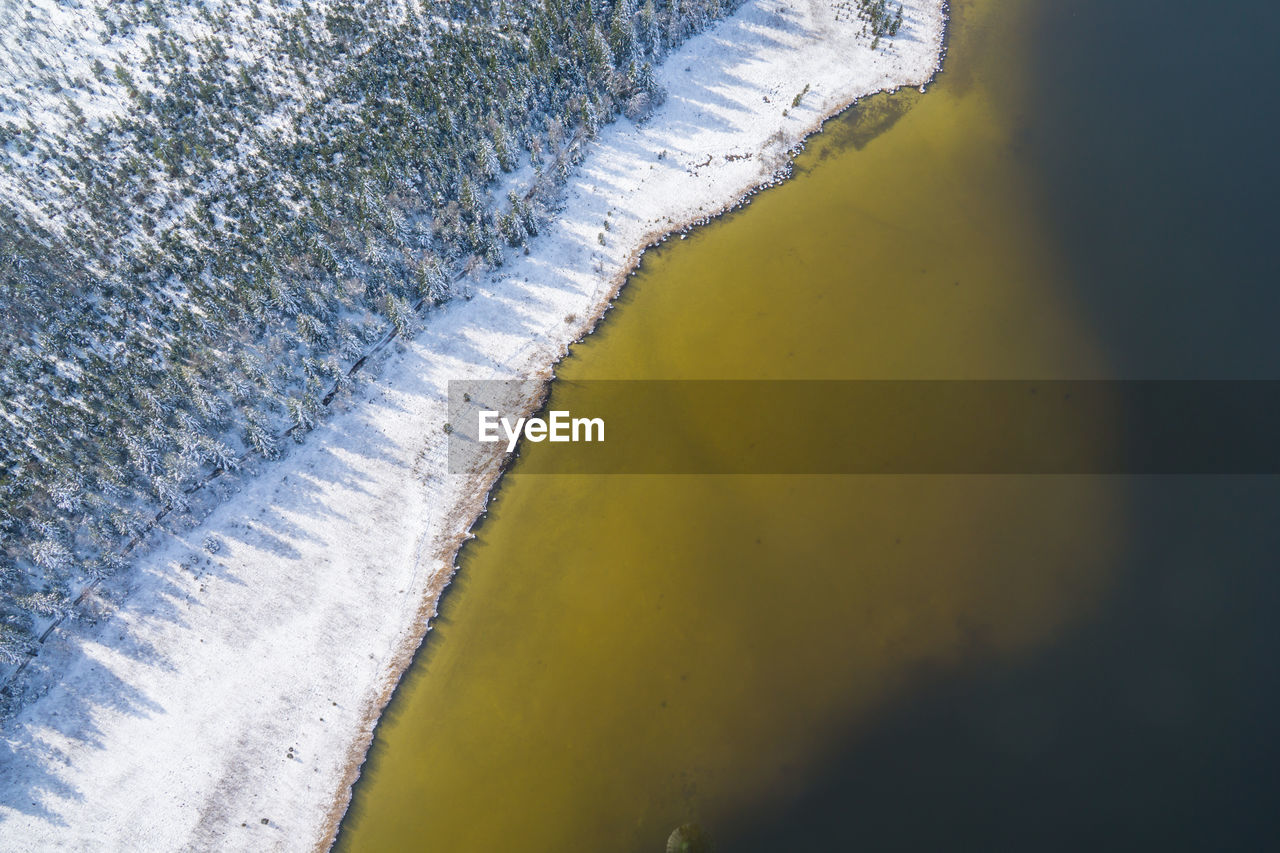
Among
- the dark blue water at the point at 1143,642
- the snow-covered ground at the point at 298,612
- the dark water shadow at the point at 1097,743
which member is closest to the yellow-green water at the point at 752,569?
the dark water shadow at the point at 1097,743

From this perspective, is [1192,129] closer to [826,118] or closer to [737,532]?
[826,118]

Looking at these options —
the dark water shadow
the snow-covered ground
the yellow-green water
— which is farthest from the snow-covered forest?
the dark water shadow

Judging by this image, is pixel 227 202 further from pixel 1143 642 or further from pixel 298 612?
pixel 1143 642

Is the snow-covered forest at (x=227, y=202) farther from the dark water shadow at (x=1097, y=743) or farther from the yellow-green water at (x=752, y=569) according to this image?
the dark water shadow at (x=1097, y=743)

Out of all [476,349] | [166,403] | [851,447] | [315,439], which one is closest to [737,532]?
[851,447]
